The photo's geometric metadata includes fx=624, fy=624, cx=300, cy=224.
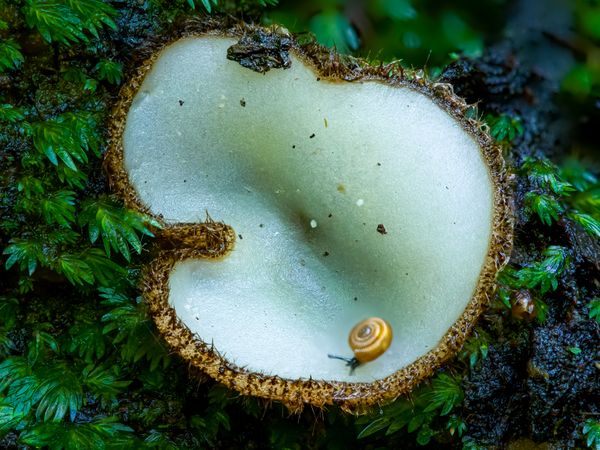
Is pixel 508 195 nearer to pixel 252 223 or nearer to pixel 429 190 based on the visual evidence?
pixel 429 190

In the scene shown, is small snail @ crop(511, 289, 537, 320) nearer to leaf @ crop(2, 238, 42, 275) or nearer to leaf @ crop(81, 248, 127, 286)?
leaf @ crop(81, 248, 127, 286)

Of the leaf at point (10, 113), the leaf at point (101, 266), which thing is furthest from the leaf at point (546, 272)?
the leaf at point (10, 113)

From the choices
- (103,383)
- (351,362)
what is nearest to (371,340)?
(351,362)

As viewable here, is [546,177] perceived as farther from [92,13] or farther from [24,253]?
[24,253]

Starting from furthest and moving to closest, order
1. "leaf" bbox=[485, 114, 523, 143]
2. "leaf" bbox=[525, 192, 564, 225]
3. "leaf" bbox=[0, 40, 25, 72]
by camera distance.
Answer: "leaf" bbox=[485, 114, 523, 143]
"leaf" bbox=[525, 192, 564, 225]
"leaf" bbox=[0, 40, 25, 72]

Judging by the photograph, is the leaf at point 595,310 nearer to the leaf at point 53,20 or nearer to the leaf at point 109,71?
the leaf at point 109,71

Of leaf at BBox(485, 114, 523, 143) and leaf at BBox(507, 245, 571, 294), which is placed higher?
leaf at BBox(485, 114, 523, 143)

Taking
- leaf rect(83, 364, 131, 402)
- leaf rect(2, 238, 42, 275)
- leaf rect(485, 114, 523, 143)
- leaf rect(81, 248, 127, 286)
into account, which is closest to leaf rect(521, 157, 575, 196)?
leaf rect(485, 114, 523, 143)

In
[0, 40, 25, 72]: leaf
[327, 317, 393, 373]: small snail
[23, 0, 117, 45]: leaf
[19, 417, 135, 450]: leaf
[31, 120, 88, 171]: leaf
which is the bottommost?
[19, 417, 135, 450]: leaf

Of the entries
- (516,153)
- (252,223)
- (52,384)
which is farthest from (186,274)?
(516,153)
